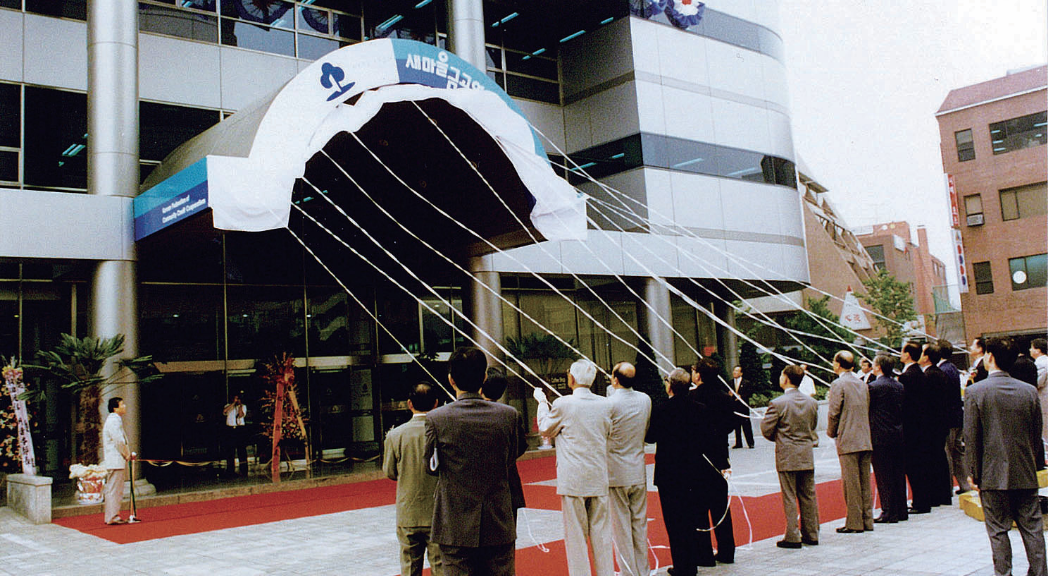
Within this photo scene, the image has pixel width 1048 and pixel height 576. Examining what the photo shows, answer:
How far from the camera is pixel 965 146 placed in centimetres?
3869

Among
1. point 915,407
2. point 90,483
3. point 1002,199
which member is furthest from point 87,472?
point 1002,199

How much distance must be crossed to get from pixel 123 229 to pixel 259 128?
4255mm

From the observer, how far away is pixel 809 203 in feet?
179

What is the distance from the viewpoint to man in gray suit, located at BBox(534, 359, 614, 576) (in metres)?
6.31

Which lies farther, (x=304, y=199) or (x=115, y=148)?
(x=304, y=199)

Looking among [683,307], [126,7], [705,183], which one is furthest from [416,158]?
[683,307]

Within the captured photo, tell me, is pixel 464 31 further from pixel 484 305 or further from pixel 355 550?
pixel 355 550

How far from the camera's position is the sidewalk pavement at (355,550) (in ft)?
22.7

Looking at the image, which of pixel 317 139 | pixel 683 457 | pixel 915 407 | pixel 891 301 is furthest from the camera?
pixel 891 301

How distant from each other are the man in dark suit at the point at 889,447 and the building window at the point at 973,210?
3369cm

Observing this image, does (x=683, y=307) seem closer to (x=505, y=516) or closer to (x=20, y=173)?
(x=20, y=173)

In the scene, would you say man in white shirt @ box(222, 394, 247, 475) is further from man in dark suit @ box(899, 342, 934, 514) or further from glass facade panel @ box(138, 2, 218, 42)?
man in dark suit @ box(899, 342, 934, 514)

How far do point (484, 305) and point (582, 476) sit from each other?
41.7 ft

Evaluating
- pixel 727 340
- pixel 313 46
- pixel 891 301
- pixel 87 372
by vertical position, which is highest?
pixel 313 46
